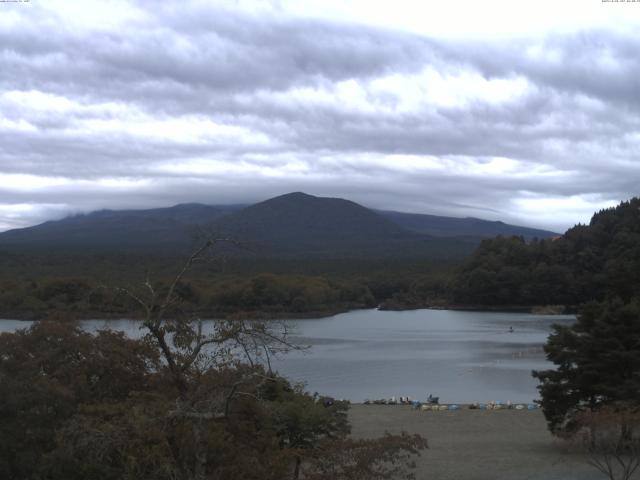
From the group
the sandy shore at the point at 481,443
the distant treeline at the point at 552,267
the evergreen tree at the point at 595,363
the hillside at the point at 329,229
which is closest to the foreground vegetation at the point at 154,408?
the sandy shore at the point at 481,443

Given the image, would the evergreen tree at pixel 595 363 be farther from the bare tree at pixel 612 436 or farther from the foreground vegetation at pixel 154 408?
the foreground vegetation at pixel 154 408

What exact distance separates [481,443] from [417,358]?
22000mm

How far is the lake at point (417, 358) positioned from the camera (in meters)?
30.9

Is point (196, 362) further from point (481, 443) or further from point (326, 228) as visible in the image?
point (326, 228)

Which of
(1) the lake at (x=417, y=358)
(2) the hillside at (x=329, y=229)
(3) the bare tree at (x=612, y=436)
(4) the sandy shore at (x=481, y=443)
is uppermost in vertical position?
(2) the hillside at (x=329, y=229)

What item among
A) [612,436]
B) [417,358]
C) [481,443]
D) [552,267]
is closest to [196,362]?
[612,436]

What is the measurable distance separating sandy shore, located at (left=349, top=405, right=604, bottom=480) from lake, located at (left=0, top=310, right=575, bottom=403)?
3.16 meters

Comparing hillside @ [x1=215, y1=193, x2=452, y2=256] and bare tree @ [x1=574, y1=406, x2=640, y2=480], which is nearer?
bare tree @ [x1=574, y1=406, x2=640, y2=480]

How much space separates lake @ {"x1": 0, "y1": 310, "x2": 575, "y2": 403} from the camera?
101 feet

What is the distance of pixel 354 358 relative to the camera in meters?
40.3

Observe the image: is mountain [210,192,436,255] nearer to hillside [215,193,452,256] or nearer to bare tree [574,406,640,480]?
hillside [215,193,452,256]

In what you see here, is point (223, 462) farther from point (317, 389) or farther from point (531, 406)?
point (317, 389)

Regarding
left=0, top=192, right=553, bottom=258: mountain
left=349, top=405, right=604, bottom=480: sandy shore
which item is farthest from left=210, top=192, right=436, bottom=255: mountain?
left=349, top=405, right=604, bottom=480: sandy shore

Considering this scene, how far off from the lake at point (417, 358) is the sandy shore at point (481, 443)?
316 centimetres
